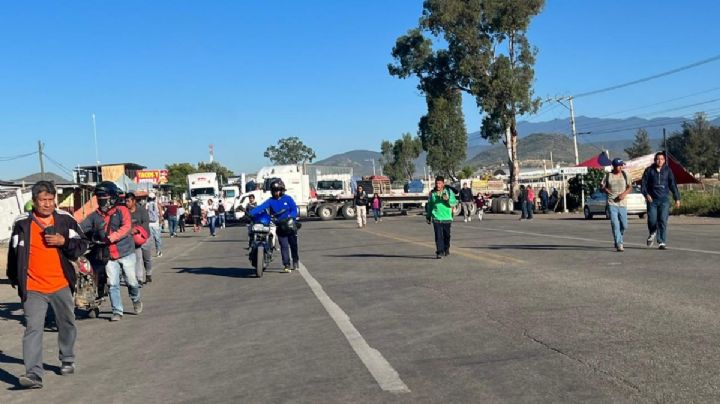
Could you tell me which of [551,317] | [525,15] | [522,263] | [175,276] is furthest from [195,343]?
[525,15]

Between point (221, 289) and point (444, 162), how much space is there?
6484cm

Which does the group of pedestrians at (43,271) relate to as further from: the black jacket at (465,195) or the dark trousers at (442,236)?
the black jacket at (465,195)

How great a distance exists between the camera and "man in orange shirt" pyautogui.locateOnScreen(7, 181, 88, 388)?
6578 millimetres

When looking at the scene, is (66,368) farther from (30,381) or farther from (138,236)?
(138,236)

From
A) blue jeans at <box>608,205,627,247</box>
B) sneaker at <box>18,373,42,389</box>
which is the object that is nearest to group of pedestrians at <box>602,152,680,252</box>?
blue jeans at <box>608,205,627,247</box>

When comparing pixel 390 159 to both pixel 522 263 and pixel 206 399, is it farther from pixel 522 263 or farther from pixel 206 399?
pixel 206 399

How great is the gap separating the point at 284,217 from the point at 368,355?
7851 mm

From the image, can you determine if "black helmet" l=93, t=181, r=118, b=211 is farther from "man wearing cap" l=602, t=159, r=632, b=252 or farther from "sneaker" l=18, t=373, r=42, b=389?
"man wearing cap" l=602, t=159, r=632, b=252

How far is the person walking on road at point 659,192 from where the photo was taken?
563 inches

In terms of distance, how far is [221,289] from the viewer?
43.2 feet

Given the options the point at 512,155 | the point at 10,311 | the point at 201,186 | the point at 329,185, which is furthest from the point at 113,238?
the point at 201,186

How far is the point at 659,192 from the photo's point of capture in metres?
14.4

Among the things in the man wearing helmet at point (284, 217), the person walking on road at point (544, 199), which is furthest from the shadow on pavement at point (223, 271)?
the person walking on road at point (544, 199)

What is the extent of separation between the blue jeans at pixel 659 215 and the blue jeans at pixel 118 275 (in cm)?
961
